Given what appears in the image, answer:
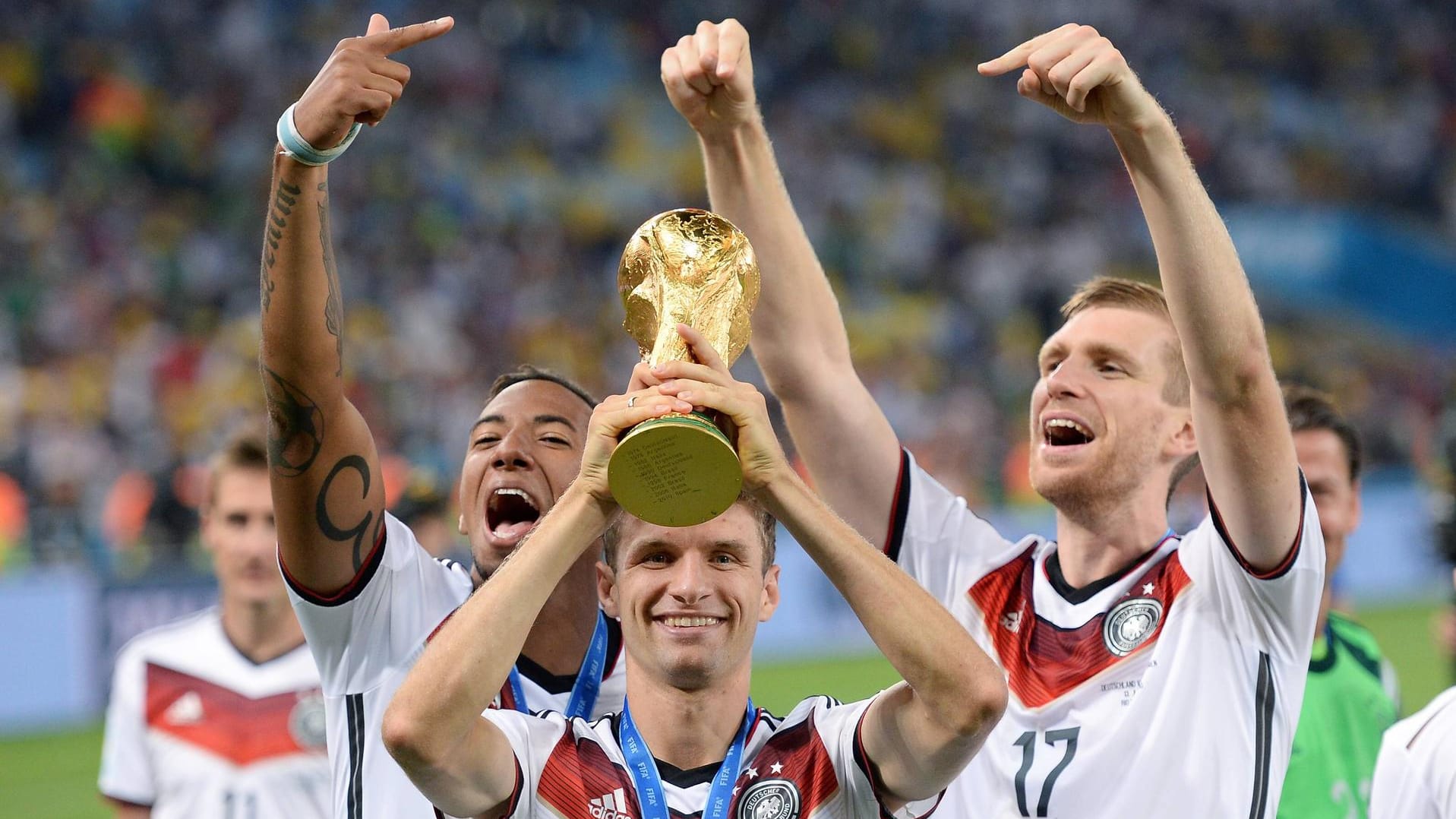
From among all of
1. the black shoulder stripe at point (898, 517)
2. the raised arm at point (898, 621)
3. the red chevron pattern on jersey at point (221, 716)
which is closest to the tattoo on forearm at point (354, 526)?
the raised arm at point (898, 621)

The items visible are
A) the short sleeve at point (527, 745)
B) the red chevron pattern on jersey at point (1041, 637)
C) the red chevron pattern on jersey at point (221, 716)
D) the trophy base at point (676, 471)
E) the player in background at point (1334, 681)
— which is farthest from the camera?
the red chevron pattern on jersey at point (221, 716)

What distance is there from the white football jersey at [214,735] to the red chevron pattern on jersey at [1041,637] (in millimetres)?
2047

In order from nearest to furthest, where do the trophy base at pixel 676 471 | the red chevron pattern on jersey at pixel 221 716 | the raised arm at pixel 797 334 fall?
the trophy base at pixel 676 471, the raised arm at pixel 797 334, the red chevron pattern on jersey at pixel 221 716

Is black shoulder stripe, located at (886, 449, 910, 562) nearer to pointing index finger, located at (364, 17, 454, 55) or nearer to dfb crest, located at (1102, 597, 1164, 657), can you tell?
dfb crest, located at (1102, 597, 1164, 657)

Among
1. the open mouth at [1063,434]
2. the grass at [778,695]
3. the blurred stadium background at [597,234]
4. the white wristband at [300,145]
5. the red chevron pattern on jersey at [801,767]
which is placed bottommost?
the red chevron pattern on jersey at [801,767]

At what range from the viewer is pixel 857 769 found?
9.52 feet

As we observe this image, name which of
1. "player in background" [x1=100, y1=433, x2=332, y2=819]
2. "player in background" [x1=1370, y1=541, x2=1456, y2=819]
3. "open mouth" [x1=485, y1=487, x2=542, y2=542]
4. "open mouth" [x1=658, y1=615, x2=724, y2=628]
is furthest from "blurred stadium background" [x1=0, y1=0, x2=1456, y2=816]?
"open mouth" [x1=658, y1=615, x2=724, y2=628]

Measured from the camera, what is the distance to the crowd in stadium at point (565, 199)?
1412 cm

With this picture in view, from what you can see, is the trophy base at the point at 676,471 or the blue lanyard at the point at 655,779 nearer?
the trophy base at the point at 676,471

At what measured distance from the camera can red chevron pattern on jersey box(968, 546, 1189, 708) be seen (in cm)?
346

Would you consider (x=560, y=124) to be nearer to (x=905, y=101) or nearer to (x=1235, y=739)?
(x=905, y=101)

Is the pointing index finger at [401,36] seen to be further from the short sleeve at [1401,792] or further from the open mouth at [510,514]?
the short sleeve at [1401,792]

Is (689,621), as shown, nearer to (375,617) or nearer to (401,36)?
(375,617)

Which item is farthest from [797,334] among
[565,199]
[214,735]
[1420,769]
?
[565,199]
